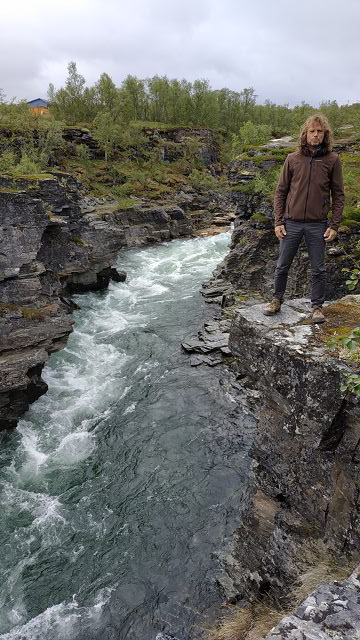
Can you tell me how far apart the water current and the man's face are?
12126mm

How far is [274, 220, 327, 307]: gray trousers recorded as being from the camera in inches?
344

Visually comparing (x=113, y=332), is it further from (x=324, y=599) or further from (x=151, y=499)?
(x=324, y=599)

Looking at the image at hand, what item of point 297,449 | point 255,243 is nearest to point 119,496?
point 297,449

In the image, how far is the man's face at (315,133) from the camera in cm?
803

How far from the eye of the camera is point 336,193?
27.8 ft

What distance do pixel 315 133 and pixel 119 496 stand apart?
564 inches

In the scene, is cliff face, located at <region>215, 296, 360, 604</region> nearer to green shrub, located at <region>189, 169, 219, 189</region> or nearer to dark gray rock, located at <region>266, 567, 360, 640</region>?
dark gray rock, located at <region>266, 567, 360, 640</region>

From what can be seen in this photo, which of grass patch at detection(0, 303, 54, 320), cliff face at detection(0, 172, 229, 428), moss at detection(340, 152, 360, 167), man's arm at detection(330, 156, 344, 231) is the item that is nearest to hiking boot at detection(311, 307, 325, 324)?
man's arm at detection(330, 156, 344, 231)

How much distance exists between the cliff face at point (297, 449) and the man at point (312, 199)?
0.76 m

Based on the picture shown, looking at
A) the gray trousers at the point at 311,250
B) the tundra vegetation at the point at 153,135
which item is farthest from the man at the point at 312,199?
the tundra vegetation at the point at 153,135

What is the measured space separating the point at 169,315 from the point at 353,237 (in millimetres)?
14873

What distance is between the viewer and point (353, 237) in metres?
26.6

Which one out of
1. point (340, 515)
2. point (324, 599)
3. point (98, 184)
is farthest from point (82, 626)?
point (98, 184)

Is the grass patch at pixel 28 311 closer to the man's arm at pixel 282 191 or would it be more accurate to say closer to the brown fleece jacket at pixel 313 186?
the man's arm at pixel 282 191
